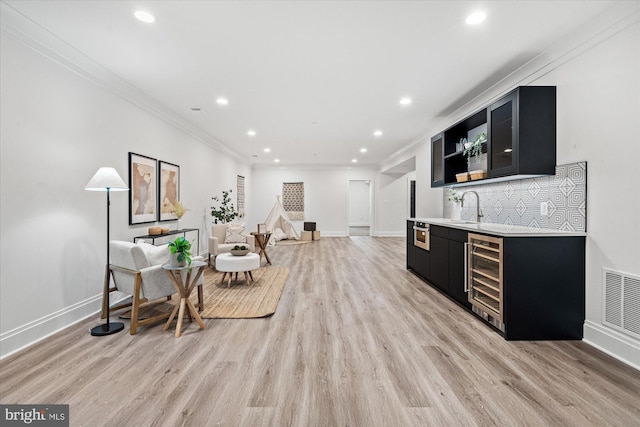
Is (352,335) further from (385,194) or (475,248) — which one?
(385,194)

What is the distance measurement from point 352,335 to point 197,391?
1374 millimetres

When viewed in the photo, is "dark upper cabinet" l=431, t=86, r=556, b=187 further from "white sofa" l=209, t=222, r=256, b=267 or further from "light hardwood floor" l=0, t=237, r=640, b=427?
"white sofa" l=209, t=222, r=256, b=267

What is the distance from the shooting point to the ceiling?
2.29 meters

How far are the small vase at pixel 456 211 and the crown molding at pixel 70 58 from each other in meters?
4.99

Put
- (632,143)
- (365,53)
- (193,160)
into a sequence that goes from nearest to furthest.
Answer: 1. (632,143)
2. (365,53)
3. (193,160)

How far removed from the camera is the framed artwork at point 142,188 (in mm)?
3945

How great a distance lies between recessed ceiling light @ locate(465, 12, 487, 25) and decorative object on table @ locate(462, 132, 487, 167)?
161 cm

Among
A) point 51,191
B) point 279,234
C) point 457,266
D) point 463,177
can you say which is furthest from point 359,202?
point 51,191

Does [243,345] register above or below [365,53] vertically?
below

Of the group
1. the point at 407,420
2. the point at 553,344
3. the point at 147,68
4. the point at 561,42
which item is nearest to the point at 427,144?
the point at 561,42

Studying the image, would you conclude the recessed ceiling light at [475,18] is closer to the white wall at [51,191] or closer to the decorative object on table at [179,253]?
the decorative object on table at [179,253]

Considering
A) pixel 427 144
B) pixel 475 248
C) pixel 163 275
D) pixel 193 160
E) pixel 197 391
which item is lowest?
pixel 197 391

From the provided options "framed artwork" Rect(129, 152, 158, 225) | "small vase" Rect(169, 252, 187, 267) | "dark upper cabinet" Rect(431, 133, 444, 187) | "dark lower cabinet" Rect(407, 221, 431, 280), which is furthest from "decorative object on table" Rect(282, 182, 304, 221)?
"small vase" Rect(169, 252, 187, 267)

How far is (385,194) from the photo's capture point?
35.5 ft
